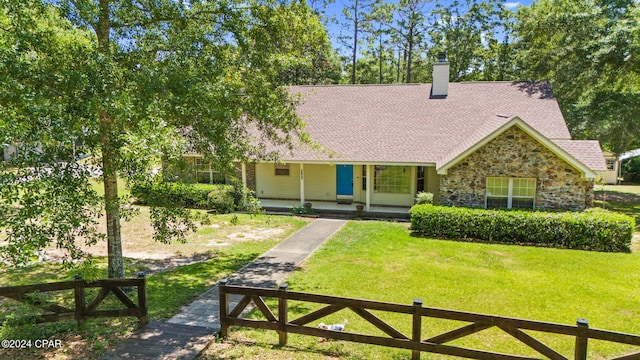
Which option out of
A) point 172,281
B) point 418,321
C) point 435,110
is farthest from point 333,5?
point 418,321

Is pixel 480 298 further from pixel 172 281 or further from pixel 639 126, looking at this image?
pixel 639 126

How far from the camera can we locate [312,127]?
20.4 metres

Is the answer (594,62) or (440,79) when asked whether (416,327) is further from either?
(594,62)

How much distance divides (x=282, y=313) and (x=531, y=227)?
1006 centimetres

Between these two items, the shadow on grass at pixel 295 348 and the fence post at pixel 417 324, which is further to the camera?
the shadow on grass at pixel 295 348

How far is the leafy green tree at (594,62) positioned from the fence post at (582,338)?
16.4 meters

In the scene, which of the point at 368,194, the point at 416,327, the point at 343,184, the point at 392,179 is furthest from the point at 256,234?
the point at 416,327

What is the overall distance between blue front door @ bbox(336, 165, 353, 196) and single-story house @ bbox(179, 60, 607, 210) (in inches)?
1.9

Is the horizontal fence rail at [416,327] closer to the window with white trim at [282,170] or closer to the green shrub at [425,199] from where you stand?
the green shrub at [425,199]

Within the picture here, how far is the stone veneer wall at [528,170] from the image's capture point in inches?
571

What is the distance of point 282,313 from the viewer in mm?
6617

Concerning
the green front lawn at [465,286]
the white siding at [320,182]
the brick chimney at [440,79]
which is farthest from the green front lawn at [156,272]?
the brick chimney at [440,79]

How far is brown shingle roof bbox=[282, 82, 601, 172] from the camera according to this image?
17344 millimetres

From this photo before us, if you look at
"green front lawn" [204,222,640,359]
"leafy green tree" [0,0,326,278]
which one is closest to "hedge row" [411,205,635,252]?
"green front lawn" [204,222,640,359]
